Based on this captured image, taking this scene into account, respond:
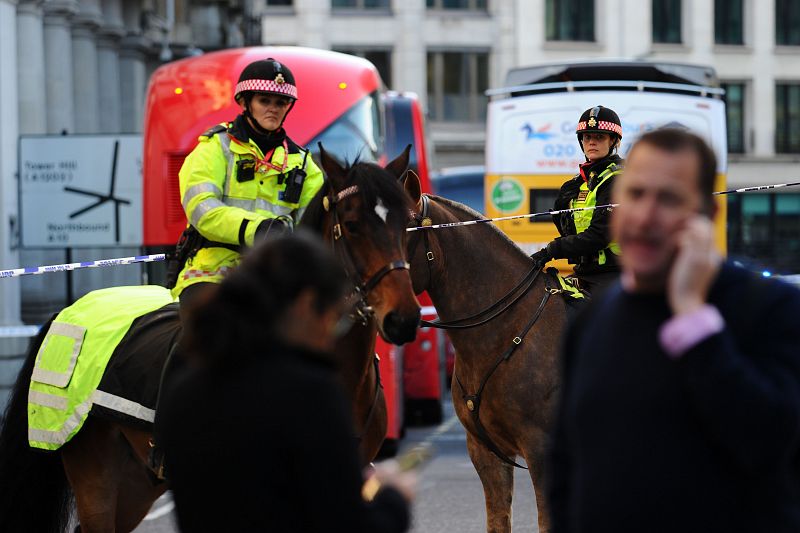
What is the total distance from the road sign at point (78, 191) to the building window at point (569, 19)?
101 feet

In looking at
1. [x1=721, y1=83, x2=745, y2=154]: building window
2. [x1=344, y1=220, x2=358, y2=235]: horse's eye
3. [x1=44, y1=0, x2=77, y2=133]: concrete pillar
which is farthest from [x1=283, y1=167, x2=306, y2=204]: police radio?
[x1=721, y1=83, x2=745, y2=154]: building window

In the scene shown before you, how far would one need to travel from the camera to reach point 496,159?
15.8 meters

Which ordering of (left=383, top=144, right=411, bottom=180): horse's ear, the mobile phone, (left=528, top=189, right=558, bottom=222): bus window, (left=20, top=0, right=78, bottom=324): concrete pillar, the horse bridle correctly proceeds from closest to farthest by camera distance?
1. the mobile phone
2. the horse bridle
3. (left=383, top=144, right=411, bottom=180): horse's ear
4. (left=528, top=189, right=558, bottom=222): bus window
5. (left=20, top=0, right=78, bottom=324): concrete pillar

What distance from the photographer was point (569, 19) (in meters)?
46.7

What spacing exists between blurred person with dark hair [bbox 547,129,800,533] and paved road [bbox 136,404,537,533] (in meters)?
5.53

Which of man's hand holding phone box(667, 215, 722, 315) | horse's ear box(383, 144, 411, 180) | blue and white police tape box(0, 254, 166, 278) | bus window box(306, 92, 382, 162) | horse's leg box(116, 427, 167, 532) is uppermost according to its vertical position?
bus window box(306, 92, 382, 162)

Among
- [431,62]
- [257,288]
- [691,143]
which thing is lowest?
[257,288]

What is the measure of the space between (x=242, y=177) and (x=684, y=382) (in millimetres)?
3650

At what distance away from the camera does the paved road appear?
930cm

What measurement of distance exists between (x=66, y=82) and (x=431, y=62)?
2571 centimetres

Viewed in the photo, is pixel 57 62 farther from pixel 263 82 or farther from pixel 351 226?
pixel 351 226

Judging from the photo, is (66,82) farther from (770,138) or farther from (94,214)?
(770,138)

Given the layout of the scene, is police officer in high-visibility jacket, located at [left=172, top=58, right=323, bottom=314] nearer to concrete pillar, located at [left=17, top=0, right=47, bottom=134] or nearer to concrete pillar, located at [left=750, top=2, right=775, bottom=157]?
concrete pillar, located at [left=17, top=0, right=47, bottom=134]

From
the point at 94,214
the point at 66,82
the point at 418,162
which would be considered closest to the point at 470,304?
the point at 418,162
